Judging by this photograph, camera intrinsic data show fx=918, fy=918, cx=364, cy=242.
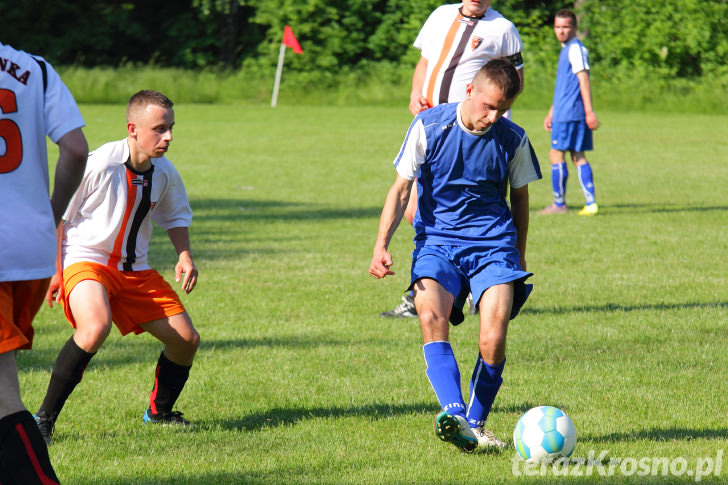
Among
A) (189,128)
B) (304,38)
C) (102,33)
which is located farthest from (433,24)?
(102,33)

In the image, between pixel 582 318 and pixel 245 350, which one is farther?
pixel 582 318

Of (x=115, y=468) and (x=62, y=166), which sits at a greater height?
(x=62, y=166)

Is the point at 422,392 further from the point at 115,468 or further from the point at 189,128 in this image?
the point at 189,128

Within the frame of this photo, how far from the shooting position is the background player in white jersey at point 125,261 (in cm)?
413

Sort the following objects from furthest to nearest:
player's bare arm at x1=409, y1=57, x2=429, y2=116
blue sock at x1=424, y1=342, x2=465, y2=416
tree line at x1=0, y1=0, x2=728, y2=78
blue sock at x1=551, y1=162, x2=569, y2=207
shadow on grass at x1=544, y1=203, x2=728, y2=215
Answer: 1. tree line at x1=0, y1=0, x2=728, y2=78
2. shadow on grass at x1=544, y1=203, x2=728, y2=215
3. blue sock at x1=551, y1=162, x2=569, y2=207
4. player's bare arm at x1=409, y1=57, x2=429, y2=116
5. blue sock at x1=424, y1=342, x2=465, y2=416

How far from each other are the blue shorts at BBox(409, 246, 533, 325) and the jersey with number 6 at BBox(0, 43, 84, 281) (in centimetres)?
167

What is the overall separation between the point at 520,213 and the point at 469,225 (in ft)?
0.87

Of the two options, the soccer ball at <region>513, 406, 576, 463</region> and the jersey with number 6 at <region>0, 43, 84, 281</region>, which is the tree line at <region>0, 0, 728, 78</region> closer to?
the soccer ball at <region>513, 406, 576, 463</region>

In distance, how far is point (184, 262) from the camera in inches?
169

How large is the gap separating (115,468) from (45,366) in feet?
6.49

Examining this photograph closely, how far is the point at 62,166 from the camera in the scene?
2.93m

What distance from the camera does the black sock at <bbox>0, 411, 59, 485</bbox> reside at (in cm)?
274

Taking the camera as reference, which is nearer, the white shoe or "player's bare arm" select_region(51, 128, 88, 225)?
"player's bare arm" select_region(51, 128, 88, 225)

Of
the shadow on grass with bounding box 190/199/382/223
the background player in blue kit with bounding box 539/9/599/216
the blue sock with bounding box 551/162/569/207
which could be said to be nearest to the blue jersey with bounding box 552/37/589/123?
the background player in blue kit with bounding box 539/9/599/216
